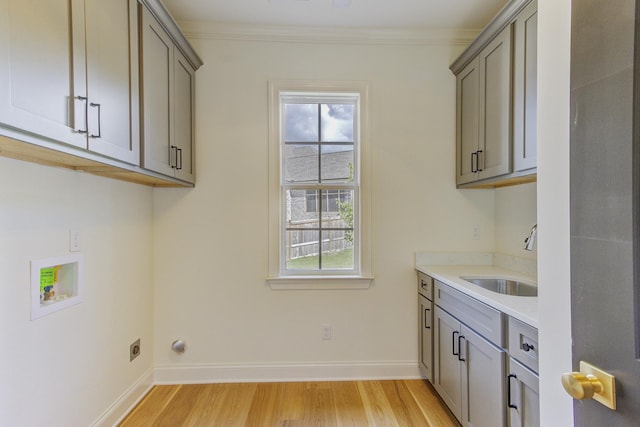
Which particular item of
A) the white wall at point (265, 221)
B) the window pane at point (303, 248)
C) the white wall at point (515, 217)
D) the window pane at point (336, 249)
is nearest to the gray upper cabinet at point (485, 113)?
the white wall at point (265, 221)

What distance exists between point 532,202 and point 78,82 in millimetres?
2572

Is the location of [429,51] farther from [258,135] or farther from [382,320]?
[382,320]

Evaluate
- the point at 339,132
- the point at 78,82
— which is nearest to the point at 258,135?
the point at 339,132

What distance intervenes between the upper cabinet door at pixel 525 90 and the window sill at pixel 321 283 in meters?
1.35

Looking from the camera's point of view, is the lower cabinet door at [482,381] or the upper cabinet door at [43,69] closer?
the upper cabinet door at [43,69]

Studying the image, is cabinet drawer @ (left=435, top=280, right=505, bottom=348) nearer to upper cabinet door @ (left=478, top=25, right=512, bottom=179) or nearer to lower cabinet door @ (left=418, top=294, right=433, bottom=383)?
lower cabinet door @ (left=418, top=294, right=433, bottom=383)

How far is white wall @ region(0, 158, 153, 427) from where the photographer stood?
130 cm

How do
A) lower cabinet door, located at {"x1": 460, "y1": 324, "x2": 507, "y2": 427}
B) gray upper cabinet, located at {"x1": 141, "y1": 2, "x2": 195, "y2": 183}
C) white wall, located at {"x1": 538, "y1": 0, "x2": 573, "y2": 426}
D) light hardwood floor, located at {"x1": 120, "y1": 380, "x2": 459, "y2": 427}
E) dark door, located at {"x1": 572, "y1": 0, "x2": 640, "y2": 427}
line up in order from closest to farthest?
dark door, located at {"x1": 572, "y1": 0, "x2": 640, "y2": 427} → white wall, located at {"x1": 538, "y1": 0, "x2": 573, "y2": 426} → lower cabinet door, located at {"x1": 460, "y1": 324, "x2": 507, "y2": 427} → gray upper cabinet, located at {"x1": 141, "y1": 2, "x2": 195, "y2": 183} → light hardwood floor, located at {"x1": 120, "y1": 380, "x2": 459, "y2": 427}

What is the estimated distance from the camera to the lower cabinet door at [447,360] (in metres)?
1.91

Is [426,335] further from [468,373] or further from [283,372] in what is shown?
[283,372]

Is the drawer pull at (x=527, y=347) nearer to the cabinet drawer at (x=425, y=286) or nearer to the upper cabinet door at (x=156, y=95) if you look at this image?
the cabinet drawer at (x=425, y=286)

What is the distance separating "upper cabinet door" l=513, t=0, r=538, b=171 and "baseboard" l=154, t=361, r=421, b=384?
1749mm

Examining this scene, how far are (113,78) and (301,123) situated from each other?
144 centimetres

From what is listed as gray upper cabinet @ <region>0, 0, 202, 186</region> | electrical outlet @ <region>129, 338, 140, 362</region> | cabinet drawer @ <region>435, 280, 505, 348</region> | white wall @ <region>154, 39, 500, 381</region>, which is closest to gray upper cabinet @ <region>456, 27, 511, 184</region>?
white wall @ <region>154, 39, 500, 381</region>
